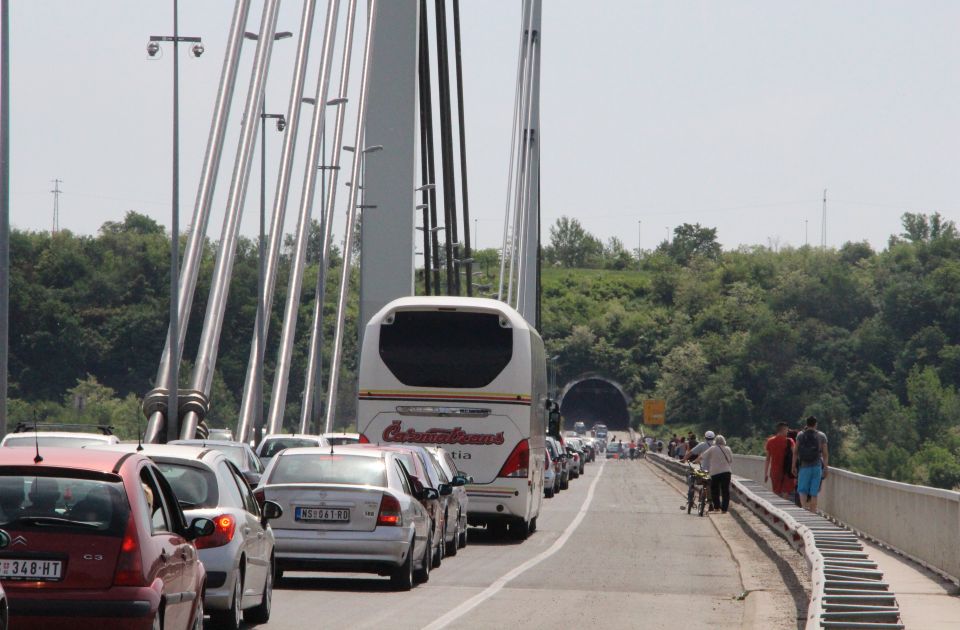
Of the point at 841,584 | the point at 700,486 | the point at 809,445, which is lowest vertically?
the point at 841,584

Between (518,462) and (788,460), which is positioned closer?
(518,462)

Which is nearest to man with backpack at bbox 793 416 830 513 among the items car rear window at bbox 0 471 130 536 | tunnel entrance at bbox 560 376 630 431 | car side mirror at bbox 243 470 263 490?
car side mirror at bbox 243 470 263 490

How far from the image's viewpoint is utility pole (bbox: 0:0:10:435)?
21.7 meters

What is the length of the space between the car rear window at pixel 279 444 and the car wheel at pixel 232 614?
19.8 m

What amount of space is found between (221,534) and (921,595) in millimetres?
6594

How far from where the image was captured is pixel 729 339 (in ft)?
575

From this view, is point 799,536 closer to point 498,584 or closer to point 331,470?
point 498,584

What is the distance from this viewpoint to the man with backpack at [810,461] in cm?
2741

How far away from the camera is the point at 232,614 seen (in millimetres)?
12609

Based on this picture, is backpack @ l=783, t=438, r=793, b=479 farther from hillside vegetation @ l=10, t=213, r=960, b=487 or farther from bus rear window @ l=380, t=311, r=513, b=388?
hillside vegetation @ l=10, t=213, r=960, b=487

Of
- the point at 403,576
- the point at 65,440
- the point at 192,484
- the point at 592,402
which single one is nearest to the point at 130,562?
the point at 192,484

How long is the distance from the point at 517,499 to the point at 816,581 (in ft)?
39.5

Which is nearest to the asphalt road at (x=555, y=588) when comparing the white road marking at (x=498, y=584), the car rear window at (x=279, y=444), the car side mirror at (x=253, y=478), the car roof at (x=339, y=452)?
the white road marking at (x=498, y=584)

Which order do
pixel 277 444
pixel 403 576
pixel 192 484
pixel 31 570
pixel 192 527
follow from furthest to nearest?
pixel 277 444 < pixel 403 576 < pixel 192 484 < pixel 192 527 < pixel 31 570
